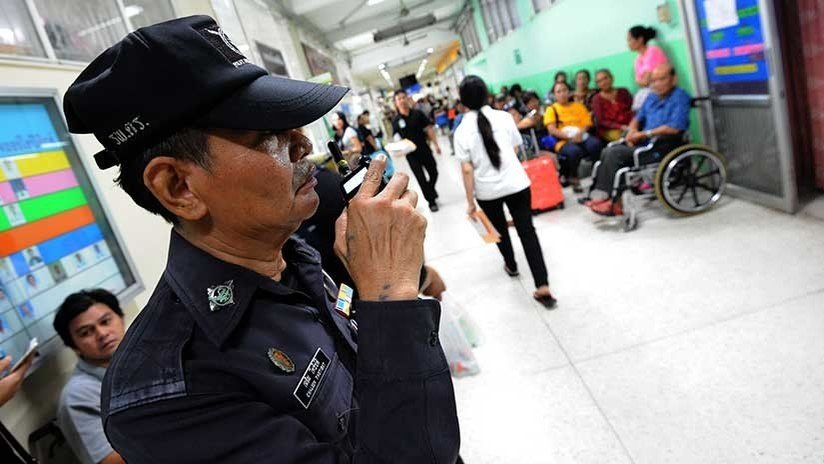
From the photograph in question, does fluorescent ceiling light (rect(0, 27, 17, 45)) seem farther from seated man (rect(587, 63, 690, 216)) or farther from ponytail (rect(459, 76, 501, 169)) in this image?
seated man (rect(587, 63, 690, 216))

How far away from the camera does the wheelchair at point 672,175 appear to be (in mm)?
3551

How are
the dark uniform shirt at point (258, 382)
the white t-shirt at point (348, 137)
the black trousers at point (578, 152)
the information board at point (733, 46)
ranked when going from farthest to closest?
the white t-shirt at point (348, 137)
the black trousers at point (578, 152)
the information board at point (733, 46)
the dark uniform shirt at point (258, 382)

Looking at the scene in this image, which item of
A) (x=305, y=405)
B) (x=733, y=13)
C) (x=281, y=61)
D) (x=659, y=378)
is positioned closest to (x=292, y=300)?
(x=305, y=405)

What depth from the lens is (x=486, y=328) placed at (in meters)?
2.89

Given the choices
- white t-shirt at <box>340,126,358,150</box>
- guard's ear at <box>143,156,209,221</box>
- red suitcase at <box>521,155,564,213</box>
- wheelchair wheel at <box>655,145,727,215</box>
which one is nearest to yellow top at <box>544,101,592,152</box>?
red suitcase at <box>521,155,564,213</box>

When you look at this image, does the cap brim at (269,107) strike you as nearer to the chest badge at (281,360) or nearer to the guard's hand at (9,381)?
the chest badge at (281,360)

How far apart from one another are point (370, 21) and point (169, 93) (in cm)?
1367

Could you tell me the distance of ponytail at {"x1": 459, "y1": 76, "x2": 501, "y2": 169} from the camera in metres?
2.85

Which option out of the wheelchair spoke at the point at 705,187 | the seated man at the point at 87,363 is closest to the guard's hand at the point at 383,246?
the seated man at the point at 87,363

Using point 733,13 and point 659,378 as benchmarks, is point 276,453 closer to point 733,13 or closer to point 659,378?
point 659,378

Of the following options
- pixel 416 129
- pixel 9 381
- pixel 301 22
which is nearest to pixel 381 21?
pixel 301 22

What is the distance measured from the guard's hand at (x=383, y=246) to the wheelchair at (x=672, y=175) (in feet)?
11.1

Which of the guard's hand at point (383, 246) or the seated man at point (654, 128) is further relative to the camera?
the seated man at point (654, 128)

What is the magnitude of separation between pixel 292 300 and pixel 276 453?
276mm
